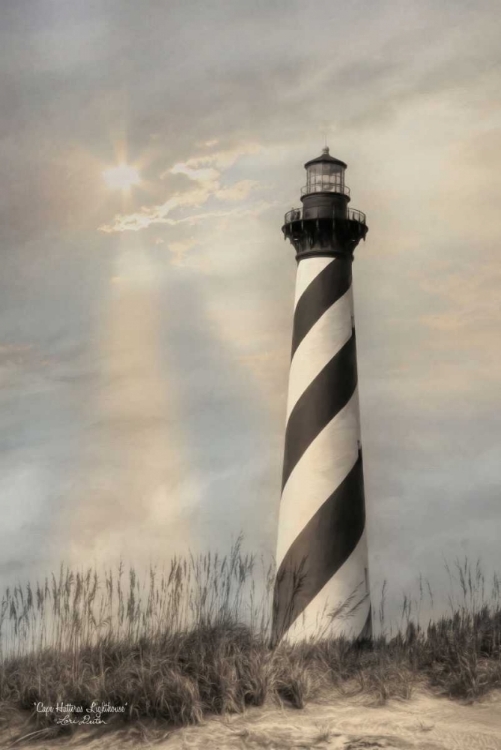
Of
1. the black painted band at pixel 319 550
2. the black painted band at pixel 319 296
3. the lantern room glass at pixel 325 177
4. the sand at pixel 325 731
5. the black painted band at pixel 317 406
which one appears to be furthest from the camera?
the lantern room glass at pixel 325 177

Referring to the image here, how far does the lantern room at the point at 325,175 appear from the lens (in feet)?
51.4

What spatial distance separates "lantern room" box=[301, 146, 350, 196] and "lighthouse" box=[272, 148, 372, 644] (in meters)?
0.03

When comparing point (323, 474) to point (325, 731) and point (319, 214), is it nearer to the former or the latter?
point (319, 214)

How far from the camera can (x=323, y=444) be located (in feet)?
46.8

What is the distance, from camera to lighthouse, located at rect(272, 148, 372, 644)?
13.7 meters

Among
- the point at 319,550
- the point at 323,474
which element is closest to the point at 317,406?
the point at 323,474

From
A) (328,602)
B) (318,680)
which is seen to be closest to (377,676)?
(318,680)

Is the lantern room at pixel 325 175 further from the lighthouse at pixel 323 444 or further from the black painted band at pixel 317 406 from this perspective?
the black painted band at pixel 317 406

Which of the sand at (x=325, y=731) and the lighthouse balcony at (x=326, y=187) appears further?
the lighthouse balcony at (x=326, y=187)

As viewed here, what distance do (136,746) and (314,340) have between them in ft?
27.9

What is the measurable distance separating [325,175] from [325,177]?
44 mm

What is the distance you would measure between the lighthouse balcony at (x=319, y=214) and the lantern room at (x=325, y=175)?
1.36ft

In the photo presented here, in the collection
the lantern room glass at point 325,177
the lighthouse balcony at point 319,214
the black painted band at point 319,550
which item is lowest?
the black painted band at point 319,550

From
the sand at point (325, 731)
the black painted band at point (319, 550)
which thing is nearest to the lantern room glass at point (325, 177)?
the black painted band at point (319, 550)
